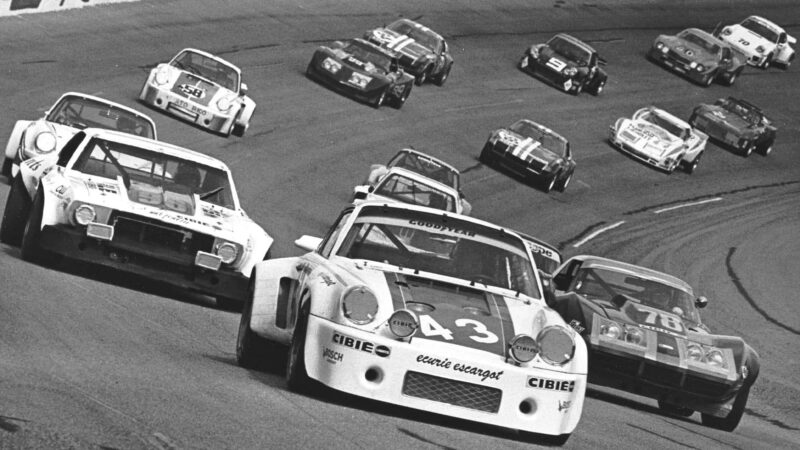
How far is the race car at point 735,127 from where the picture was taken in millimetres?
37938

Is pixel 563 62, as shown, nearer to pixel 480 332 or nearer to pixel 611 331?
pixel 611 331

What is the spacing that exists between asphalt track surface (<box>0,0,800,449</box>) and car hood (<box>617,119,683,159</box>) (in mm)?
577

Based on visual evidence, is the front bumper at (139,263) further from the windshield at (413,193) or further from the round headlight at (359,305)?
the windshield at (413,193)

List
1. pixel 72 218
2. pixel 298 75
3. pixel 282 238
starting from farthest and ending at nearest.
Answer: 1. pixel 298 75
2. pixel 282 238
3. pixel 72 218

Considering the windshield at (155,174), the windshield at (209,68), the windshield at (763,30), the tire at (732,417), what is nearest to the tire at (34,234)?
the windshield at (155,174)

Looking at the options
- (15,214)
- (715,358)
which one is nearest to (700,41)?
(715,358)

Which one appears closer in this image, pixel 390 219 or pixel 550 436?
pixel 550 436

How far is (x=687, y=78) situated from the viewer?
43.6 meters

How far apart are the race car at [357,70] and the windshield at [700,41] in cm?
1358

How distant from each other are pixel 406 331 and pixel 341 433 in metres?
0.85

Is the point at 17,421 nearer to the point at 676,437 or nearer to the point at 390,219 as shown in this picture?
the point at 390,219

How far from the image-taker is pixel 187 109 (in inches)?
1016

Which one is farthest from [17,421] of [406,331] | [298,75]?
[298,75]

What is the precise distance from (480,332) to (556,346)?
0.43 meters
